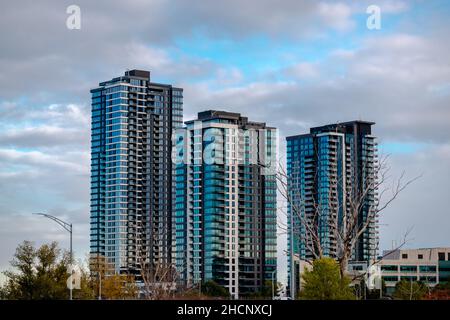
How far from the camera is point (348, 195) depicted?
18641 mm

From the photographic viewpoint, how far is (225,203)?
145000 mm

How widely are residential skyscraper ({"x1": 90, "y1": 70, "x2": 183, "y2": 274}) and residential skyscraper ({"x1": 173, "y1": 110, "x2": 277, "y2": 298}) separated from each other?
444 centimetres

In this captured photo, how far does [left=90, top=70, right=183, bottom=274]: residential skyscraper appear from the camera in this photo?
446 ft

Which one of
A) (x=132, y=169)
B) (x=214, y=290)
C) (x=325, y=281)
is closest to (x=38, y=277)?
(x=325, y=281)

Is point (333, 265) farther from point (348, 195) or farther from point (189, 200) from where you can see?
point (189, 200)

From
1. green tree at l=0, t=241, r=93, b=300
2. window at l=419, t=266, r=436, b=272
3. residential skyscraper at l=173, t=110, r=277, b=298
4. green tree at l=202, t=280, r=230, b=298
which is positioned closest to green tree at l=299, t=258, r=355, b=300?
green tree at l=0, t=241, r=93, b=300

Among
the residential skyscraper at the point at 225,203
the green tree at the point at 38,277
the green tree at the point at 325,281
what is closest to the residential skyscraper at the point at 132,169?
the residential skyscraper at the point at 225,203

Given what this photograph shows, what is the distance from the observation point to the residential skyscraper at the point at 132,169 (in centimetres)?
13600

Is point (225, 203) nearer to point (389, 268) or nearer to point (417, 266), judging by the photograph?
point (389, 268)

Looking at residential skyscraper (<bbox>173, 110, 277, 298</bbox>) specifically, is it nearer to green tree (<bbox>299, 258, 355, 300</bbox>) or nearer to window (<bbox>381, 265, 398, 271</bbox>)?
window (<bbox>381, 265, 398, 271</bbox>)

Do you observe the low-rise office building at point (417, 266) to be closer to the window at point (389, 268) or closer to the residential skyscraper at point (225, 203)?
the window at point (389, 268)

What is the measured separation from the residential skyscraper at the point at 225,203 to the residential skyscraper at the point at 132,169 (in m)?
4.44
